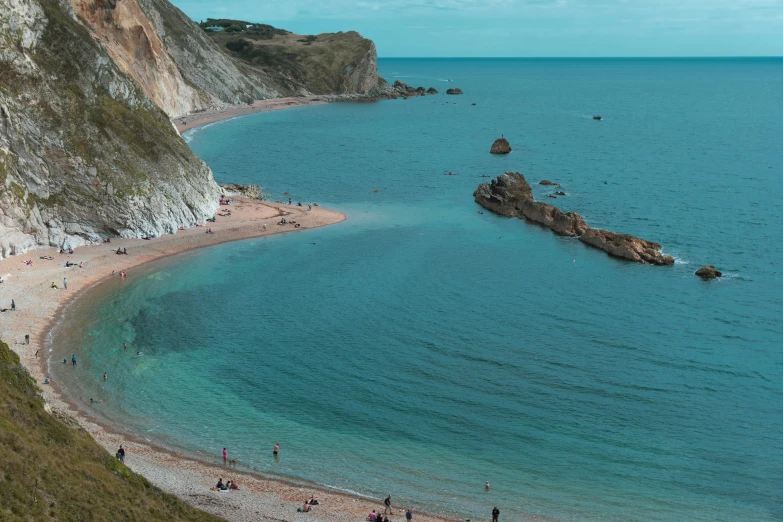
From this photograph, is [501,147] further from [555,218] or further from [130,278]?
[130,278]

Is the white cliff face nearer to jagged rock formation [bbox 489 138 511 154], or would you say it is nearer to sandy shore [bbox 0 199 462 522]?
sandy shore [bbox 0 199 462 522]

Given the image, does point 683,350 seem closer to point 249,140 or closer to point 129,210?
point 129,210

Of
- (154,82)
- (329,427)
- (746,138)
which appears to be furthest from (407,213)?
(746,138)

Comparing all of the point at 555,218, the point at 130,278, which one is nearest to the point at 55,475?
the point at 130,278

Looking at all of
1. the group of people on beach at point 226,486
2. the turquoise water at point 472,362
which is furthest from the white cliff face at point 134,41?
the group of people on beach at point 226,486

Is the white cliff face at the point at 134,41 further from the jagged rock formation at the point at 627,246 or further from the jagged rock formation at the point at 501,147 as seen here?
the jagged rock formation at the point at 627,246

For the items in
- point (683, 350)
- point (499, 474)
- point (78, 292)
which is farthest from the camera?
point (78, 292)
